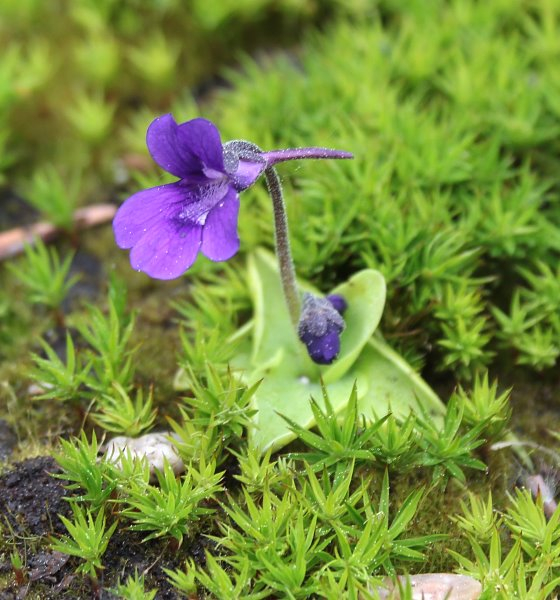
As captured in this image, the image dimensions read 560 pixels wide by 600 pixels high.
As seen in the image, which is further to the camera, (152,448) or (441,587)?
(152,448)

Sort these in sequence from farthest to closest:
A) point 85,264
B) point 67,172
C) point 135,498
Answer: point 67,172 < point 85,264 < point 135,498

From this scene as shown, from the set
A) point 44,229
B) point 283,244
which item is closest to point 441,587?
point 283,244

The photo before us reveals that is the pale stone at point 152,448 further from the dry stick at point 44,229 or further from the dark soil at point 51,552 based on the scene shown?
the dry stick at point 44,229

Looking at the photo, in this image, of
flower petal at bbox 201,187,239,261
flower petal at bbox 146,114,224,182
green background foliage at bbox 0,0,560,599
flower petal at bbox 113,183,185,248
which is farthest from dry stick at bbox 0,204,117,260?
flower petal at bbox 201,187,239,261

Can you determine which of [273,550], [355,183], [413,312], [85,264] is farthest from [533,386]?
[85,264]

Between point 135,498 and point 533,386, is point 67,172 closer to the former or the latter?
point 135,498

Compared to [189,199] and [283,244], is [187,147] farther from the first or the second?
[283,244]

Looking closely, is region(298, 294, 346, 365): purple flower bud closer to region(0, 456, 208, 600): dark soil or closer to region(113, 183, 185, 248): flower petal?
region(113, 183, 185, 248): flower petal
